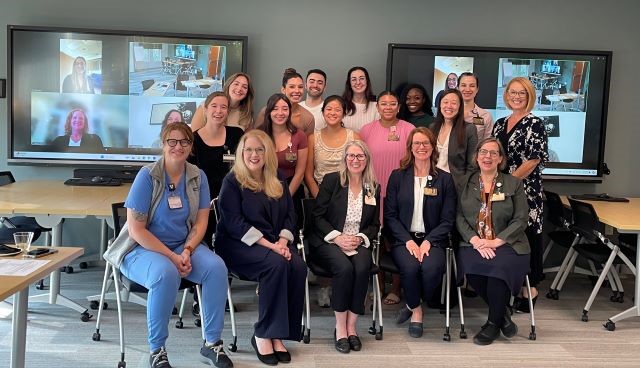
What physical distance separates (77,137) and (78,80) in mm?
497

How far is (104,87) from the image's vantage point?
5238 mm

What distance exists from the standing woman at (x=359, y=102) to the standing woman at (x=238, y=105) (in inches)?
31.7

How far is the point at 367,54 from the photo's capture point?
548 centimetres

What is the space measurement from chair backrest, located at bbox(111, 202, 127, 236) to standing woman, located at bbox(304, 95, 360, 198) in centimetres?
131

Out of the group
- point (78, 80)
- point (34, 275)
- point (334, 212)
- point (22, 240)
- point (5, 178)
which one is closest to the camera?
point (34, 275)

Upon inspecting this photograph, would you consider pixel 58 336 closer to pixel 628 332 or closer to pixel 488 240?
pixel 488 240

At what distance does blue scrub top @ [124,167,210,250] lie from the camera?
3170 millimetres

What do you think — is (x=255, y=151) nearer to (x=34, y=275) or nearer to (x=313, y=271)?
(x=313, y=271)

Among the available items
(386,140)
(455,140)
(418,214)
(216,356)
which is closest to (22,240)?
(216,356)

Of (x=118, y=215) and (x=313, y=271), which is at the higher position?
(x=118, y=215)

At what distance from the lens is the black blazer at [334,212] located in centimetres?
382

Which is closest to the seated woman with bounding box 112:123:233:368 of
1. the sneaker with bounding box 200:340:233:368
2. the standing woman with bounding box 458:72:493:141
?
the sneaker with bounding box 200:340:233:368

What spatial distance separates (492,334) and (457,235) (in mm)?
681

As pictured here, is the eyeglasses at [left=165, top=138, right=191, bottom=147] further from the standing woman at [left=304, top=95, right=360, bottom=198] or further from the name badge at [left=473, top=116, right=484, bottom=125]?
the name badge at [left=473, top=116, right=484, bottom=125]
